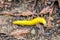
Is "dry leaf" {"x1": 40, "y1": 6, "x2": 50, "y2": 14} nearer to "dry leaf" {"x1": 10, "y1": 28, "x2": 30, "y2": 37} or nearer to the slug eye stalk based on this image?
the slug eye stalk

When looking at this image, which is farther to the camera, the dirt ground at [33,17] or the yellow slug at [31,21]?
the yellow slug at [31,21]

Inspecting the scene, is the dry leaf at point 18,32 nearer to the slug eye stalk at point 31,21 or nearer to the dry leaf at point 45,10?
the slug eye stalk at point 31,21

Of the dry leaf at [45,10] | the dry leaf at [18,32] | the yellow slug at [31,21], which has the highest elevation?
the dry leaf at [45,10]

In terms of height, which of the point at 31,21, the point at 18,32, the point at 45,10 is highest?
the point at 45,10

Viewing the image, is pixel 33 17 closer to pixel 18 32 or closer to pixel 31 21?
pixel 31 21

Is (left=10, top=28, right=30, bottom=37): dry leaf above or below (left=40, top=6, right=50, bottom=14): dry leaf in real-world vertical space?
below

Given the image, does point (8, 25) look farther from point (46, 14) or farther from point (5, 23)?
point (46, 14)

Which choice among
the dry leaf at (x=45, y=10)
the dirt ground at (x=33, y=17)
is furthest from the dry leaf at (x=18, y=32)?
the dry leaf at (x=45, y=10)

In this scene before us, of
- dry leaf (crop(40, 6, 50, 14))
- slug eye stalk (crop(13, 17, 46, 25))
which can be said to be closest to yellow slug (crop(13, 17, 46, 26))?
slug eye stalk (crop(13, 17, 46, 25))

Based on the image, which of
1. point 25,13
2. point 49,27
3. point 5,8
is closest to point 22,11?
point 25,13

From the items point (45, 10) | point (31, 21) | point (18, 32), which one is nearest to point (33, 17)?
point (31, 21)

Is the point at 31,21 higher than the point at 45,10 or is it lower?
lower
